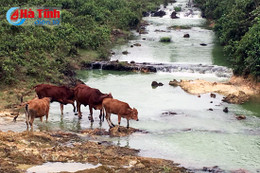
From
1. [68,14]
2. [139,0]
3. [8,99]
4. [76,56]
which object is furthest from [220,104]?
[139,0]

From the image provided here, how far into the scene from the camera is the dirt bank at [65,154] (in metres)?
13.2

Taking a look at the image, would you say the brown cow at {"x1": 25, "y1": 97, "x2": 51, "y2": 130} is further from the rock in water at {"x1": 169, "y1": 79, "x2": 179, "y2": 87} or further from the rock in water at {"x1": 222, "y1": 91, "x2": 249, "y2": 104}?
the rock in water at {"x1": 169, "y1": 79, "x2": 179, "y2": 87}

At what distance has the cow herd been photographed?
56.5 ft

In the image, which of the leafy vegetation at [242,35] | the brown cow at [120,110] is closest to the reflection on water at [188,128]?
the brown cow at [120,110]

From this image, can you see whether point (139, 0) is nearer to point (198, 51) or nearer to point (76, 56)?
point (198, 51)

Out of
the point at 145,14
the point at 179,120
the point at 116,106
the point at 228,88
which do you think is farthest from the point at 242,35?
the point at 145,14

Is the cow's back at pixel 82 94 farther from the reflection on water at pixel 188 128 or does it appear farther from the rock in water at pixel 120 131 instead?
the rock in water at pixel 120 131

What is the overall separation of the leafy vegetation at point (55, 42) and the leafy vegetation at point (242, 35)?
10015mm

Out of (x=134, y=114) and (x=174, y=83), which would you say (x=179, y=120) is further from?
(x=174, y=83)
